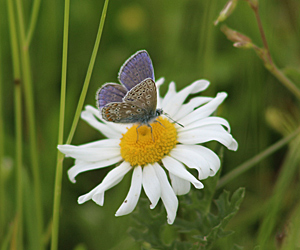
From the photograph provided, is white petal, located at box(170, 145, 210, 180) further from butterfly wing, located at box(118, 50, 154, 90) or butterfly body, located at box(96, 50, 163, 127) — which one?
butterfly wing, located at box(118, 50, 154, 90)

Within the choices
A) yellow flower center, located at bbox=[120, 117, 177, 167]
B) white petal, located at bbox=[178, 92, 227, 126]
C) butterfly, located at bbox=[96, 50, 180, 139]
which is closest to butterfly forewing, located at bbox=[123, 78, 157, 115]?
butterfly, located at bbox=[96, 50, 180, 139]

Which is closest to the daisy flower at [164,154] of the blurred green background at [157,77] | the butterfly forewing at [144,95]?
the butterfly forewing at [144,95]

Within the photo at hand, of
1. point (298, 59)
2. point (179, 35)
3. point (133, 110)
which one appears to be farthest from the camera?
point (179, 35)

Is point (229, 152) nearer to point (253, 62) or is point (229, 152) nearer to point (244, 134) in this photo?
point (244, 134)

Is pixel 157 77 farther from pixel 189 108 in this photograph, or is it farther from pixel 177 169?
pixel 177 169

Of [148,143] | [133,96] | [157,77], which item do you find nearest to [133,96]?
[133,96]

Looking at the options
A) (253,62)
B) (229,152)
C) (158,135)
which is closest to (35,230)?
(158,135)
